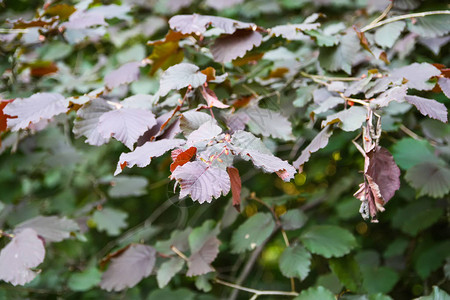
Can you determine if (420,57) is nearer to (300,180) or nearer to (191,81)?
(191,81)

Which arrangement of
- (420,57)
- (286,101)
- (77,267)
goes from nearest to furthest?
1. (286,101)
2. (420,57)
3. (77,267)

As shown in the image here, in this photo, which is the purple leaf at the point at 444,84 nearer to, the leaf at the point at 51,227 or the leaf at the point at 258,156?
the leaf at the point at 258,156

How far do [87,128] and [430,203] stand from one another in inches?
47.7

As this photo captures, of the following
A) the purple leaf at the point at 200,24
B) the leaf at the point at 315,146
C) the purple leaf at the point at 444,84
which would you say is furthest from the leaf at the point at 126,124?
the purple leaf at the point at 444,84

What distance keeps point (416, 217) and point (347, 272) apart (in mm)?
416

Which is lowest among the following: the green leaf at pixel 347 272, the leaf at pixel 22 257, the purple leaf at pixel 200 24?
the green leaf at pixel 347 272

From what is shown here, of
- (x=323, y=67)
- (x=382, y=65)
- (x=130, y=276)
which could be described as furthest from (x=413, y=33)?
(x=130, y=276)

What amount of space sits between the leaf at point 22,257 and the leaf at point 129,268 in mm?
221

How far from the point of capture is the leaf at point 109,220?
59.8 inches

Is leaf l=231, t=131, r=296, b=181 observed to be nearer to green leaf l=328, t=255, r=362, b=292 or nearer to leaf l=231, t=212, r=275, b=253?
leaf l=231, t=212, r=275, b=253

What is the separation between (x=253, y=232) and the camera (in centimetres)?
122

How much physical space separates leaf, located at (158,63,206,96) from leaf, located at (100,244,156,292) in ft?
1.72

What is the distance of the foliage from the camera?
879 mm

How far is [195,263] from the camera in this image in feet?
3.69
